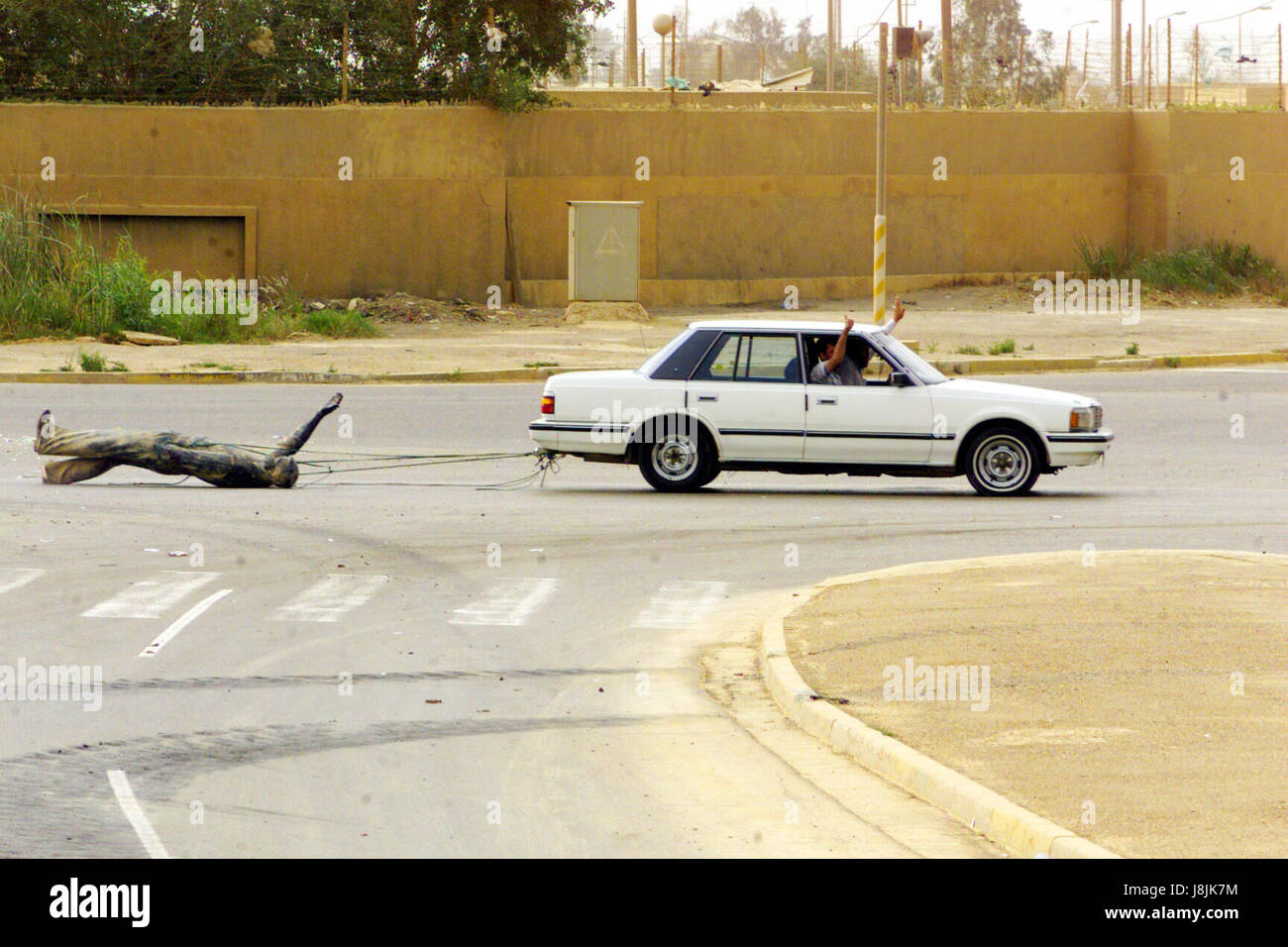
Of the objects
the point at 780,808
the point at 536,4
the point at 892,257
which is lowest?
the point at 780,808

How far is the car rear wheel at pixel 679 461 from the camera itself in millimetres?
15133

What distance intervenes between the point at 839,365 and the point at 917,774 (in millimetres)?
8904

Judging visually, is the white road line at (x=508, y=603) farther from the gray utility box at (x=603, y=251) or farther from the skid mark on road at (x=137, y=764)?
the gray utility box at (x=603, y=251)

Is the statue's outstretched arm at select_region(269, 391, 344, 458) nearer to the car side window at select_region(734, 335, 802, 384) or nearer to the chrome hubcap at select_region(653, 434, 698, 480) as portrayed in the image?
the chrome hubcap at select_region(653, 434, 698, 480)

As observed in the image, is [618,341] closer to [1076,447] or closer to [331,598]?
[1076,447]

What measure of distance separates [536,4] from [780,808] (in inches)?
1325

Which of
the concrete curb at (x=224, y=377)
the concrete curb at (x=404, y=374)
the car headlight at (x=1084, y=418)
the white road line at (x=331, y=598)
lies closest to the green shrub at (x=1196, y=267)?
the concrete curb at (x=404, y=374)

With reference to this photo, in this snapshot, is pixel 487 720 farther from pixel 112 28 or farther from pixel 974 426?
pixel 112 28

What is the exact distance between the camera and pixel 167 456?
1460cm

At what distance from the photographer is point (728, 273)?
36.6 meters

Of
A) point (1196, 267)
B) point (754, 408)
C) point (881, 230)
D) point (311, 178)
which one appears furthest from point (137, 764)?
point (1196, 267)

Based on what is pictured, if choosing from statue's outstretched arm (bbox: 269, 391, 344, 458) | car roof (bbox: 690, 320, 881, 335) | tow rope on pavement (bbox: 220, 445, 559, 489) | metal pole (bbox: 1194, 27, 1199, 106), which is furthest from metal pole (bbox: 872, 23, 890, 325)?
metal pole (bbox: 1194, 27, 1199, 106)

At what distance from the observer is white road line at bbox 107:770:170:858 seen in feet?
18.8
